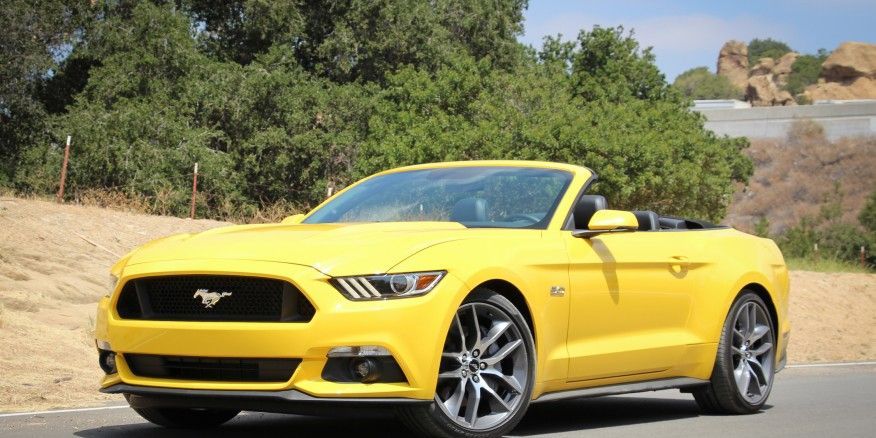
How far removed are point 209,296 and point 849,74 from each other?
13522 cm

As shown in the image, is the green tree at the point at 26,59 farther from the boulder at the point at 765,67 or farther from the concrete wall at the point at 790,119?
the boulder at the point at 765,67

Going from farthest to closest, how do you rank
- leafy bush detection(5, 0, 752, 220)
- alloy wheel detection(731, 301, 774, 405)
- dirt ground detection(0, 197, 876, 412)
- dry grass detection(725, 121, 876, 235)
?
dry grass detection(725, 121, 876, 235) → leafy bush detection(5, 0, 752, 220) → dirt ground detection(0, 197, 876, 412) → alloy wheel detection(731, 301, 774, 405)

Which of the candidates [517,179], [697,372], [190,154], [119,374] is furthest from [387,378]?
[190,154]

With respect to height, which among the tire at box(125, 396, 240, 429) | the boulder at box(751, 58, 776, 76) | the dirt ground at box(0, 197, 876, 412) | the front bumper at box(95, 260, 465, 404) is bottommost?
the dirt ground at box(0, 197, 876, 412)

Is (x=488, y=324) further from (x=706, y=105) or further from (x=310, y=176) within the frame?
(x=706, y=105)

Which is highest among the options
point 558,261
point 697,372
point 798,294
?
point 558,261

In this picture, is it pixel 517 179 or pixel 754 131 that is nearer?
pixel 517 179

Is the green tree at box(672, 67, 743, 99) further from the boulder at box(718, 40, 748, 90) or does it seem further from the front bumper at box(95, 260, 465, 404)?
the front bumper at box(95, 260, 465, 404)

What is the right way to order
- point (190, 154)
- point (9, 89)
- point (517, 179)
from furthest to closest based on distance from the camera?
point (9, 89)
point (190, 154)
point (517, 179)

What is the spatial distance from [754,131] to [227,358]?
3303 inches

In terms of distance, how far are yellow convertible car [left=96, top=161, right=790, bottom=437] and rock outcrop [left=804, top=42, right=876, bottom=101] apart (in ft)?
416

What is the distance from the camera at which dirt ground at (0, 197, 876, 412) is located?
1160 cm

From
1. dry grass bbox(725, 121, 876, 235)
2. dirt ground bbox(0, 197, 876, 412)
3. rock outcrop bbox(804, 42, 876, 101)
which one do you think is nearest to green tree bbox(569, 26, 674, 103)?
dirt ground bbox(0, 197, 876, 412)

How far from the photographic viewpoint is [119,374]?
23.3ft
